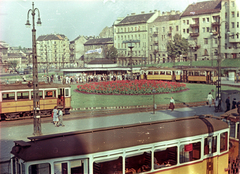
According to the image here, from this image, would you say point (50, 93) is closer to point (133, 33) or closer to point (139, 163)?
point (139, 163)

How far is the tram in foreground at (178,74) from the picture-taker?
40.2m

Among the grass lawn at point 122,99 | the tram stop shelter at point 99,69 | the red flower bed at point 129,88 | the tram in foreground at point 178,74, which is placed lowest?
the grass lawn at point 122,99

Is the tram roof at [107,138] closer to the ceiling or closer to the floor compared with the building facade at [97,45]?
closer to the floor

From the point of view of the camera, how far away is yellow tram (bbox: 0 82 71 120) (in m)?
17.4

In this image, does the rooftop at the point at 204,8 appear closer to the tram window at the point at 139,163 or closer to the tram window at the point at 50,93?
the tram window at the point at 50,93

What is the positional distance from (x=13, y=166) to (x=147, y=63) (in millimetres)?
41822

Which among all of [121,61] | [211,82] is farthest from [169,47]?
[211,82]

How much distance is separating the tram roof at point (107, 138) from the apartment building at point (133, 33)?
21.9 meters

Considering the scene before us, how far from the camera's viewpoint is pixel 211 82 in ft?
129

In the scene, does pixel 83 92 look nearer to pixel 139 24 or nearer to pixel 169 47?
pixel 139 24

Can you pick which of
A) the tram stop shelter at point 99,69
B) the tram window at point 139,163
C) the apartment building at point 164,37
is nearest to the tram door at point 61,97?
the tram window at point 139,163

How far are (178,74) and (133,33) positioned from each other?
1030cm

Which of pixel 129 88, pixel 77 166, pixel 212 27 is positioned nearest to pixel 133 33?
pixel 129 88

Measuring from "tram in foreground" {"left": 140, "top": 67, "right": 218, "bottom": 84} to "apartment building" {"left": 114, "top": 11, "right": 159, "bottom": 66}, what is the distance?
8.28 ft
